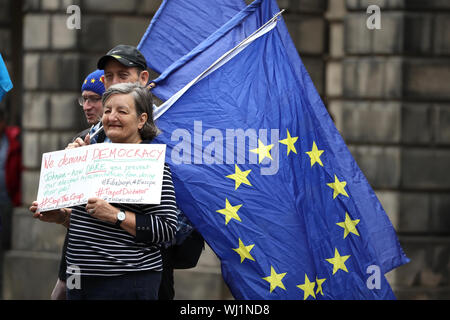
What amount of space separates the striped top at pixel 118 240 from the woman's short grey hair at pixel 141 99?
317 millimetres

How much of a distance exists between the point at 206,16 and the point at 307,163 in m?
1.14

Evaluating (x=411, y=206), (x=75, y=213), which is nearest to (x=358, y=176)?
(x=75, y=213)

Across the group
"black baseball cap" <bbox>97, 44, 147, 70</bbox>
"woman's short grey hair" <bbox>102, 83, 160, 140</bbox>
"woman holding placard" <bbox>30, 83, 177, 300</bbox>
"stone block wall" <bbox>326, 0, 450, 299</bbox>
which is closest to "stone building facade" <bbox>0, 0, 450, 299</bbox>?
"stone block wall" <bbox>326, 0, 450, 299</bbox>

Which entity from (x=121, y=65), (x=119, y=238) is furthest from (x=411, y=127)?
(x=119, y=238)

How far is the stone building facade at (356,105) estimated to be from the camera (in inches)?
340

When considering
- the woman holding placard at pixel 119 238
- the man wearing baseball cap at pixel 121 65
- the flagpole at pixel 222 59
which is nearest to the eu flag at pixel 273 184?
the flagpole at pixel 222 59

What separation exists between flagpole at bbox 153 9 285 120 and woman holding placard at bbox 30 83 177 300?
0.48 metres

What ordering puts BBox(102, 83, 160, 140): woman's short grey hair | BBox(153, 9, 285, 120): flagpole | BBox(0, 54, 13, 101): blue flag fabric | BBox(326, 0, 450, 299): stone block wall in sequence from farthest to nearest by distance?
BBox(326, 0, 450, 299): stone block wall → BBox(0, 54, 13, 101): blue flag fabric → BBox(153, 9, 285, 120): flagpole → BBox(102, 83, 160, 140): woman's short grey hair

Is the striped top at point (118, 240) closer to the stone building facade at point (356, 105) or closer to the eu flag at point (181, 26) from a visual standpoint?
the eu flag at point (181, 26)

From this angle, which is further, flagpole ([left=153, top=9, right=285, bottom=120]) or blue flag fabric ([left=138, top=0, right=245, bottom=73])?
blue flag fabric ([left=138, top=0, right=245, bottom=73])

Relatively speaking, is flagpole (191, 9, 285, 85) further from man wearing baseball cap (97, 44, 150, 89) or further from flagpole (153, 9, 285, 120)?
man wearing baseball cap (97, 44, 150, 89)

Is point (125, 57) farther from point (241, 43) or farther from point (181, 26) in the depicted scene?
point (181, 26)

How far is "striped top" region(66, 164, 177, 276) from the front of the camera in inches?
153

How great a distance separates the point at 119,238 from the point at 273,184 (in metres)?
1.01
